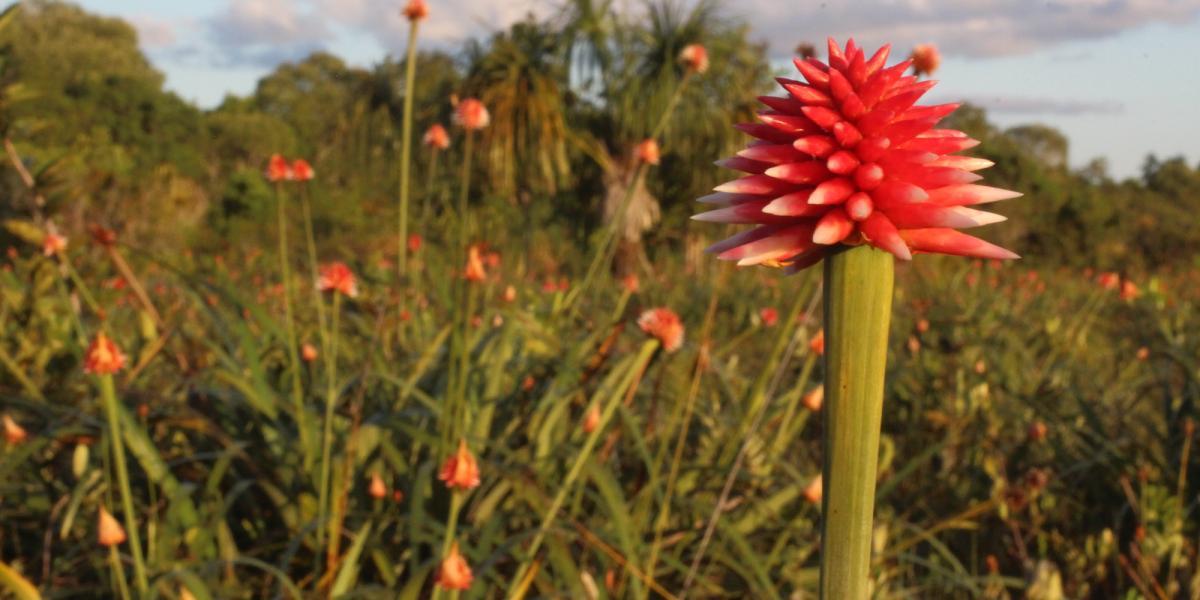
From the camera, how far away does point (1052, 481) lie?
269 centimetres

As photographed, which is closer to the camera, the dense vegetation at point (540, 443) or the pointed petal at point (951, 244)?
the pointed petal at point (951, 244)

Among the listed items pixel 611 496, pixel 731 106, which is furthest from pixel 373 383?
pixel 731 106

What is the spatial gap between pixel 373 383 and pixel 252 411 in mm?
265

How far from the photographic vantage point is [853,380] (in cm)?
51

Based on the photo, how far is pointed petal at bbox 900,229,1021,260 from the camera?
0.50m

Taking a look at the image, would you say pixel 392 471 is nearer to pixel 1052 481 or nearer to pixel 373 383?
pixel 373 383

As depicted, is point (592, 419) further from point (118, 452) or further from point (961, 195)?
point (961, 195)

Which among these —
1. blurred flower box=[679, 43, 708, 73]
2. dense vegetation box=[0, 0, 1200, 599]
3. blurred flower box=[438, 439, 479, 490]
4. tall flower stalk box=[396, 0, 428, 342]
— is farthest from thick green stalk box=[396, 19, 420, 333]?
blurred flower box=[438, 439, 479, 490]

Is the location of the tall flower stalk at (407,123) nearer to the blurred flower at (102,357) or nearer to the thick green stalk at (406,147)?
the thick green stalk at (406,147)

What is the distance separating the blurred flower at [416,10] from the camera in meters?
2.15

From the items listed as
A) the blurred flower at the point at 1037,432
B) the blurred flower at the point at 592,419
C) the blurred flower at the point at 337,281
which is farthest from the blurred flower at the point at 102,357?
the blurred flower at the point at 1037,432

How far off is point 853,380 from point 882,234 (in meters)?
0.07

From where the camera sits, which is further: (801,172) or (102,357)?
(102,357)

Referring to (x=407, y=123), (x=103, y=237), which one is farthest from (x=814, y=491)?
(x=103, y=237)
